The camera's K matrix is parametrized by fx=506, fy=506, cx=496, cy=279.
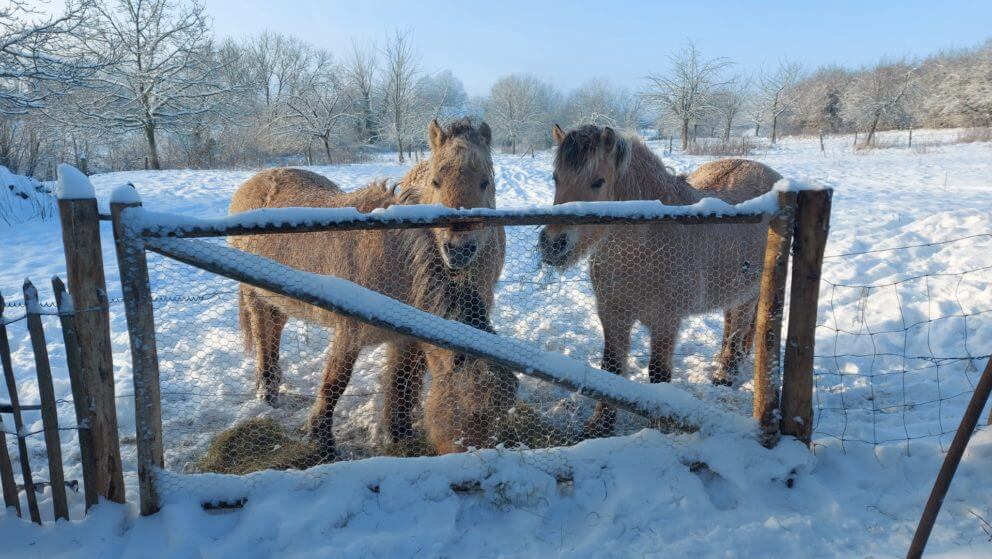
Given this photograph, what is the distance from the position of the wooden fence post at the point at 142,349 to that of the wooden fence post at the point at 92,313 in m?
0.11

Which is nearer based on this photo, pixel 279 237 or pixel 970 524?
pixel 970 524

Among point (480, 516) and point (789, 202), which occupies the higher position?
point (789, 202)

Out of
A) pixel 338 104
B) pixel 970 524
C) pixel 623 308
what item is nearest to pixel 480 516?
pixel 623 308

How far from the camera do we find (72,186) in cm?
212

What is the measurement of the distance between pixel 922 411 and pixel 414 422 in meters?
3.41

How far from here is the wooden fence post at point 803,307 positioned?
236 cm

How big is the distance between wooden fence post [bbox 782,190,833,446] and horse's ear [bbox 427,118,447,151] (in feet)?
6.95

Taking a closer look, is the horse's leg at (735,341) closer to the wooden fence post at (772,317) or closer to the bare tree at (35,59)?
the wooden fence post at (772,317)

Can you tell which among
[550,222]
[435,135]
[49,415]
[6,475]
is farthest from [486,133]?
[6,475]

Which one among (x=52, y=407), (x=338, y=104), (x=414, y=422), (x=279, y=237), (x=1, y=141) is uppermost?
(x=338, y=104)

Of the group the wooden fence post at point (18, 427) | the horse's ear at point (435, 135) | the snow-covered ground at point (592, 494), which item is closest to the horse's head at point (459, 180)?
the horse's ear at point (435, 135)

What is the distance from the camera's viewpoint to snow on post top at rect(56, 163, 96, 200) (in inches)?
82.5

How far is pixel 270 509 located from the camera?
7.48 feet

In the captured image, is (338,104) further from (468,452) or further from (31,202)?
(468,452)
